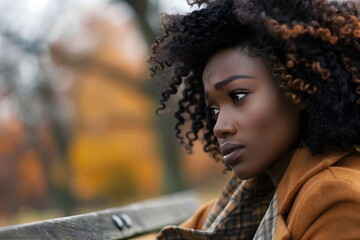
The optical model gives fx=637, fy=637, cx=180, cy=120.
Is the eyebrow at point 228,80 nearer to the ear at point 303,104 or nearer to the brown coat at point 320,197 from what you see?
the ear at point 303,104

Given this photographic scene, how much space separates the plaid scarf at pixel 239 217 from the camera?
2631 mm

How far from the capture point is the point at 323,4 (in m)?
2.32

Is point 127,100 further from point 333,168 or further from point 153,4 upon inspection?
point 333,168

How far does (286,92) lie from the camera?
7.48ft

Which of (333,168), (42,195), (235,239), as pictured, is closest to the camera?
(333,168)

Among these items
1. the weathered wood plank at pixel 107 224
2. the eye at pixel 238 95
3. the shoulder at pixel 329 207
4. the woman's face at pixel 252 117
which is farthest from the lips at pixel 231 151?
the weathered wood plank at pixel 107 224

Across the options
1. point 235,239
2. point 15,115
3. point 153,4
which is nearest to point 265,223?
point 235,239

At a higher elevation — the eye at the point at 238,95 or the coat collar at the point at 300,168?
the eye at the point at 238,95

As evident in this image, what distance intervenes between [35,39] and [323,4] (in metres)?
12.0

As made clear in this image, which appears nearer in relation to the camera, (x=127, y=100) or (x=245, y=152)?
(x=245, y=152)

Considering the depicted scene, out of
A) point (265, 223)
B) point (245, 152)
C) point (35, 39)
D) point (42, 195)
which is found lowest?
point (42, 195)

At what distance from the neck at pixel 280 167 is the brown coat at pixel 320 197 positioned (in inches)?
3.6

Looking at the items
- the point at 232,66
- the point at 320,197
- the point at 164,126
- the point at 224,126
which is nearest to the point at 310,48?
the point at 232,66

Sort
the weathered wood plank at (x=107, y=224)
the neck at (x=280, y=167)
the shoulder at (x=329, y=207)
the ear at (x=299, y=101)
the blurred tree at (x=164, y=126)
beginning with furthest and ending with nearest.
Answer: the blurred tree at (x=164, y=126) < the neck at (x=280, y=167) < the ear at (x=299, y=101) < the weathered wood plank at (x=107, y=224) < the shoulder at (x=329, y=207)
